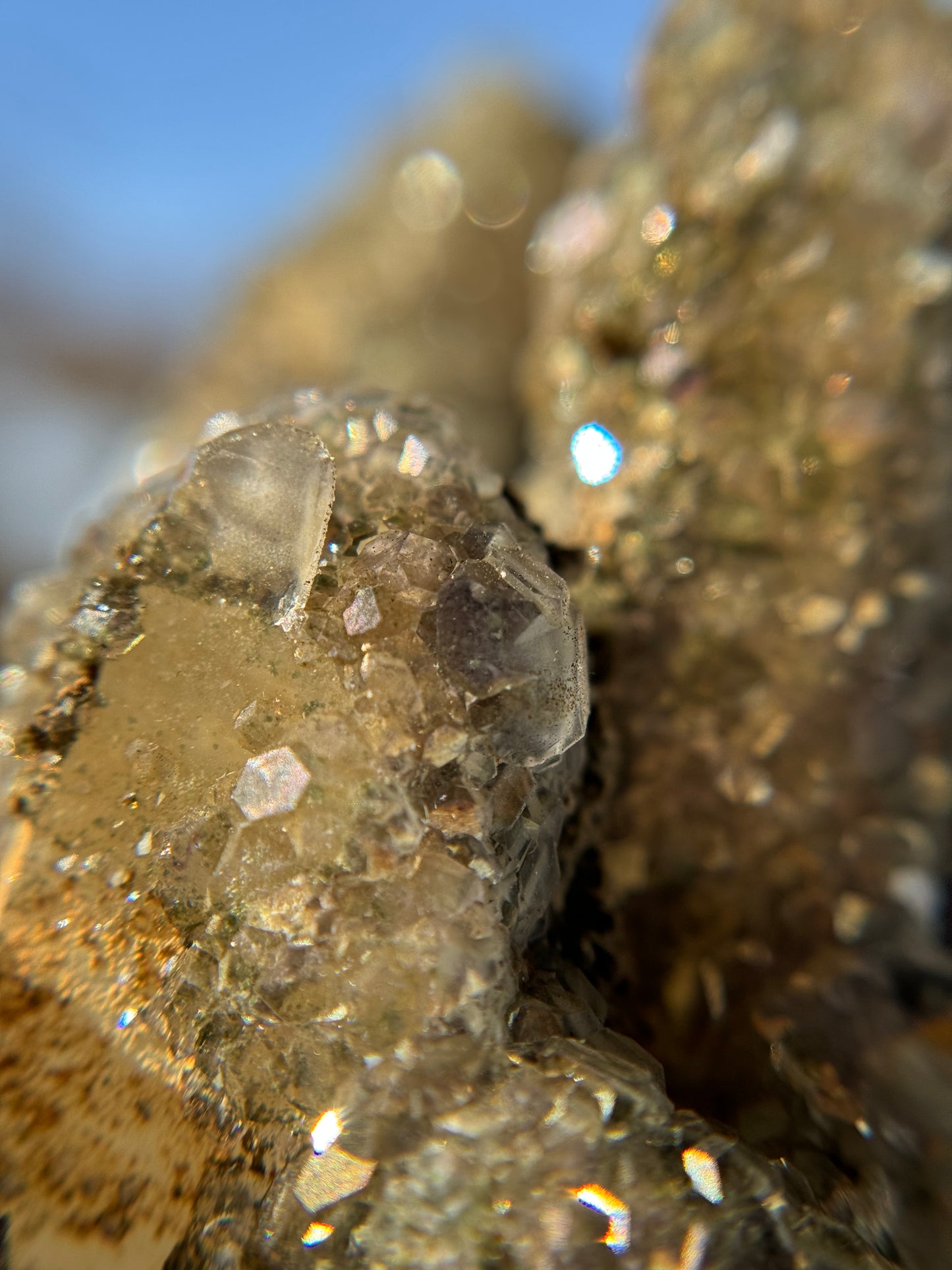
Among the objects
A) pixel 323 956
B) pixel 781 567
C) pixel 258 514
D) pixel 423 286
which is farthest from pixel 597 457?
pixel 423 286

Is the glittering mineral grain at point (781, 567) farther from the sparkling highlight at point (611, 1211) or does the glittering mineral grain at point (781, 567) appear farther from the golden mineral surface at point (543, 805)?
Answer: the sparkling highlight at point (611, 1211)

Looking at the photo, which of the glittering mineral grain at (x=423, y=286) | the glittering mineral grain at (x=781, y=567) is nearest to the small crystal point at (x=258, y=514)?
the glittering mineral grain at (x=781, y=567)

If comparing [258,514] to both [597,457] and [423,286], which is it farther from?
[423,286]

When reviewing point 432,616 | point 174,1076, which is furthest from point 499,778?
point 174,1076

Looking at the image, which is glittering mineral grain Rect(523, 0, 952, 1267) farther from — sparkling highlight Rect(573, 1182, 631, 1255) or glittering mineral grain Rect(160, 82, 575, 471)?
glittering mineral grain Rect(160, 82, 575, 471)

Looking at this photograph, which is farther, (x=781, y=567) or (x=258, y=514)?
(x=781, y=567)

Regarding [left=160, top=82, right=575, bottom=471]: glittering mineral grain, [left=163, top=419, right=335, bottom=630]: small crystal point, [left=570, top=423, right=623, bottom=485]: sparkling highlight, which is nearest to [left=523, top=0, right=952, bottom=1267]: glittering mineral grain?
[left=570, top=423, right=623, bottom=485]: sparkling highlight

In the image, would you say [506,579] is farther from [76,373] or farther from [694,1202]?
[76,373]
